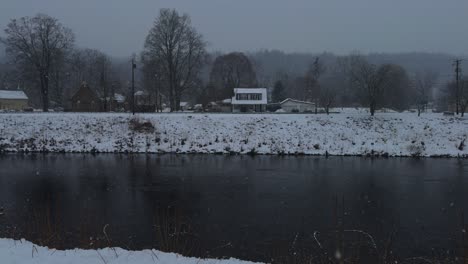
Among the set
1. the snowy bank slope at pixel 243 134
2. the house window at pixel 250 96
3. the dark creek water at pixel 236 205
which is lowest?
the dark creek water at pixel 236 205

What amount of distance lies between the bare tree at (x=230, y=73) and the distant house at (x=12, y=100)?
40.7 meters

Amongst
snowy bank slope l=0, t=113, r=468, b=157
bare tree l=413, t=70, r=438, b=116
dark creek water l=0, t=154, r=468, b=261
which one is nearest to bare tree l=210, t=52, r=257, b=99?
bare tree l=413, t=70, r=438, b=116

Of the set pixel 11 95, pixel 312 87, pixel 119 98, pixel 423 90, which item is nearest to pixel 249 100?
pixel 119 98

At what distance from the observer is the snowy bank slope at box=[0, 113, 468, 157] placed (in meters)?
36.7

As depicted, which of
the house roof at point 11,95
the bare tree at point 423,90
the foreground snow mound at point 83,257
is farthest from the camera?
the bare tree at point 423,90

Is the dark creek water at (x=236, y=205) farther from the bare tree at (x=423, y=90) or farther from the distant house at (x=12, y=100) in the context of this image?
the distant house at (x=12, y=100)

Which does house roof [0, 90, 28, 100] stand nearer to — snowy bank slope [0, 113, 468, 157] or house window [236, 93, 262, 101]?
snowy bank slope [0, 113, 468, 157]

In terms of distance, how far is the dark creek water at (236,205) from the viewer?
39.4 ft

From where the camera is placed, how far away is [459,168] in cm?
2833

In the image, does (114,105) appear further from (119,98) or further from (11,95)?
(11,95)

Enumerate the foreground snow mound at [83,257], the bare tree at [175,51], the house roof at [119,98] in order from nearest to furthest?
the foreground snow mound at [83,257]
the bare tree at [175,51]
the house roof at [119,98]

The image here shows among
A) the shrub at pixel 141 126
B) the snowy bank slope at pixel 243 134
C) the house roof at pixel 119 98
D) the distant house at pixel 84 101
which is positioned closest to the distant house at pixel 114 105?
the house roof at pixel 119 98

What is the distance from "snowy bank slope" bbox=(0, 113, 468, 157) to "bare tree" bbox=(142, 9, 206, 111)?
69.7 ft

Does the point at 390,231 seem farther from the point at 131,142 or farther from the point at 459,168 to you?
the point at 131,142
